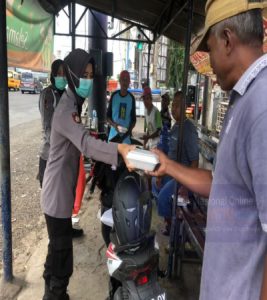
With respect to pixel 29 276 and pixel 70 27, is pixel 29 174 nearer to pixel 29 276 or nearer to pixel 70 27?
pixel 70 27

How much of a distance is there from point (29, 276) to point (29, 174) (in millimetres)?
3821

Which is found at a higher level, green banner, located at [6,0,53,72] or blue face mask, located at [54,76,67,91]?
green banner, located at [6,0,53,72]

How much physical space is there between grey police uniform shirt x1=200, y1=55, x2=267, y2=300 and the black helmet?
88 cm

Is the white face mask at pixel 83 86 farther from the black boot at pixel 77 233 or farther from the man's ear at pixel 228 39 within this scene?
the black boot at pixel 77 233

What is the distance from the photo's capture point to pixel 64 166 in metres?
2.44

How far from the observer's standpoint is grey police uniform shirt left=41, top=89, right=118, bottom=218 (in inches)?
89.4

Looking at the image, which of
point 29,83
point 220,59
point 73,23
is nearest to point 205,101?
point 73,23

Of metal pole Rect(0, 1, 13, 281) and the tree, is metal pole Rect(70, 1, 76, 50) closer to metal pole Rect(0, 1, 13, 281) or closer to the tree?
metal pole Rect(0, 1, 13, 281)

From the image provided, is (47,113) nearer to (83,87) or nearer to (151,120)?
(83,87)

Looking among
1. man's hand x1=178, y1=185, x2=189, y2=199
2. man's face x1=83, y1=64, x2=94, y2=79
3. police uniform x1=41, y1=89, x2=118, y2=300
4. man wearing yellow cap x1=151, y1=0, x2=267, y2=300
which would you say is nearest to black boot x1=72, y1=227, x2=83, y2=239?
police uniform x1=41, y1=89, x2=118, y2=300

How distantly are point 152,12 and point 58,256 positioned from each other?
14.6ft

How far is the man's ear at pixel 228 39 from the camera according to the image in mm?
1130

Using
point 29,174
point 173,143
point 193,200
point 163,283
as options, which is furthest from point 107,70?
point 163,283

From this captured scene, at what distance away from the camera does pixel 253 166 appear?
95cm
